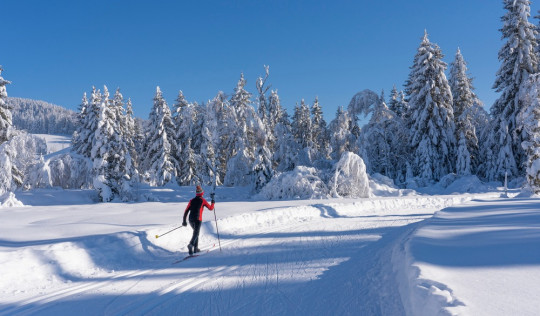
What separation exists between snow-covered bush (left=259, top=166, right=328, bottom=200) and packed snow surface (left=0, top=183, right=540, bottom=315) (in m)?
12.1

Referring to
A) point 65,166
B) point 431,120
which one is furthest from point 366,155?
point 65,166

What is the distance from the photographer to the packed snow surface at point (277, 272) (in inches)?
140

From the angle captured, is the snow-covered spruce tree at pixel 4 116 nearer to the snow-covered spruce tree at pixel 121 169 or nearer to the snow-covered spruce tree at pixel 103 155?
the snow-covered spruce tree at pixel 103 155

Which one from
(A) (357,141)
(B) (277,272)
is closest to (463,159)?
(A) (357,141)

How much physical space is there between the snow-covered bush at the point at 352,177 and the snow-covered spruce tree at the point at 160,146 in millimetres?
19792

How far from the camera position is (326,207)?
642 inches

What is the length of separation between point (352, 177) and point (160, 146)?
22517mm

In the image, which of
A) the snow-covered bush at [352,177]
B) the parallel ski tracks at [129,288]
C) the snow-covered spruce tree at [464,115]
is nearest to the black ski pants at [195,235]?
the parallel ski tracks at [129,288]

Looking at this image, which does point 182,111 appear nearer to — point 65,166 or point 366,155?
point 65,166

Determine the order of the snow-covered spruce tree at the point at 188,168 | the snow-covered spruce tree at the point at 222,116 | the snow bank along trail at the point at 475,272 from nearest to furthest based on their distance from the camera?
the snow bank along trail at the point at 475,272 → the snow-covered spruce tree at the point at 222,116 → the snow-covered spruce tree at the point at 188,168

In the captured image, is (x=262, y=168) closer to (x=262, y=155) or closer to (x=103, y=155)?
(x=262, y=155)

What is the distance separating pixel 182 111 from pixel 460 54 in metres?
34.1

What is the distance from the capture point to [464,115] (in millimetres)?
29562

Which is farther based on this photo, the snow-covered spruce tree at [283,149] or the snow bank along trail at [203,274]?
the snow-covered spruce tree at [283,149]
